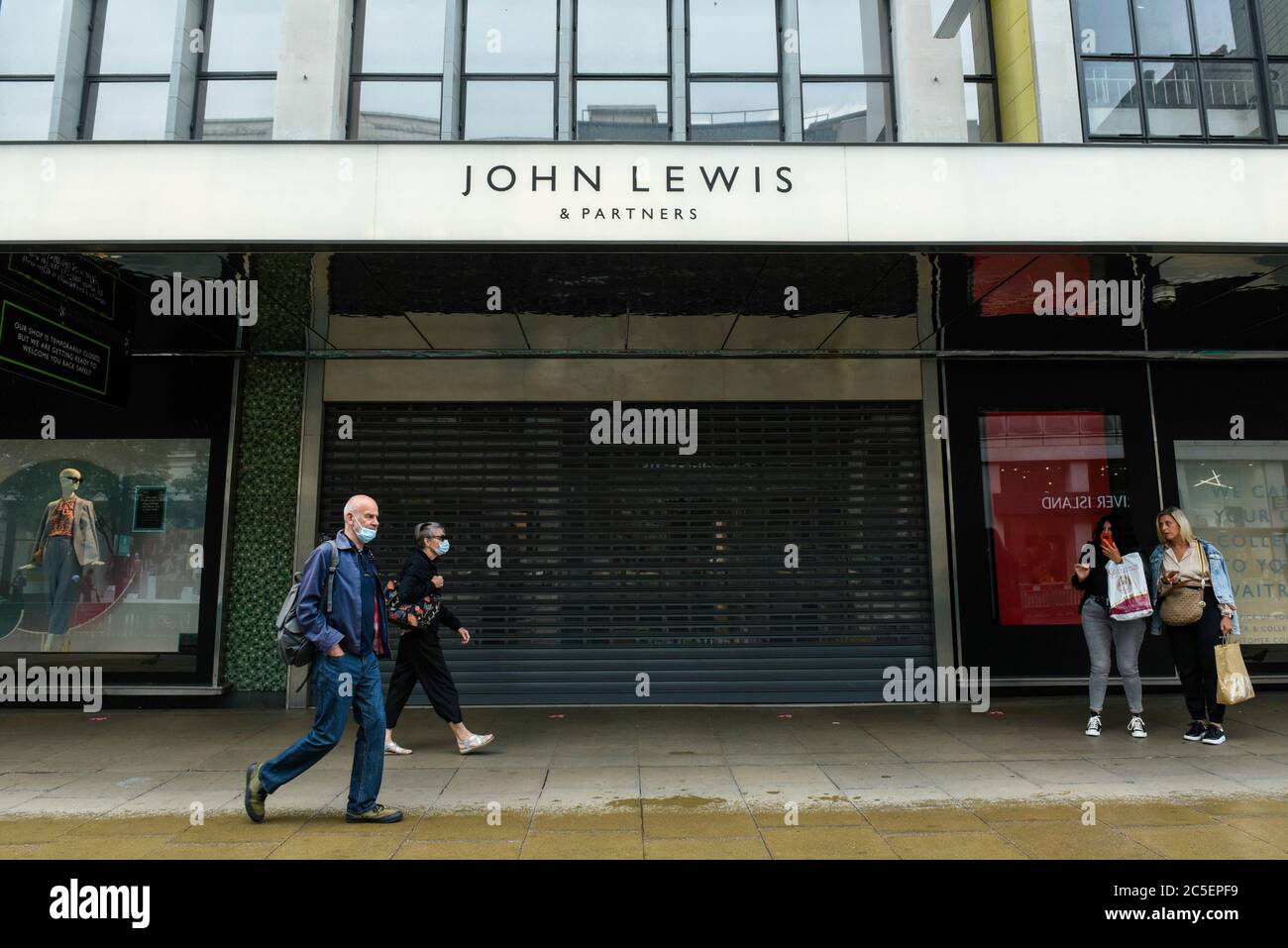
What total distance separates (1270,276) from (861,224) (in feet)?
12.9

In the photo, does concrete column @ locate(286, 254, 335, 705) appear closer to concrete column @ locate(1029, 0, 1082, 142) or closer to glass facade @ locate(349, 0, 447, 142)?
glass facade @ locate(349, 0, 447, 142)

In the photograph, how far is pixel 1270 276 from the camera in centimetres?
676

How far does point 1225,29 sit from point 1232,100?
0.86 metres

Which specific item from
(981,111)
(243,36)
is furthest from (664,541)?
(243,36)

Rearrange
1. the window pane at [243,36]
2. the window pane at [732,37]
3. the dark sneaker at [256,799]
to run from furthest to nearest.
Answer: the window pane at [732,37]
the window pane at [243,36]
the dark sneaker at [256,799]

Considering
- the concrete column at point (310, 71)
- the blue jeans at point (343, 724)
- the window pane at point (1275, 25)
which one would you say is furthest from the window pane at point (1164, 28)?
the blue jeans at point (343, 724)

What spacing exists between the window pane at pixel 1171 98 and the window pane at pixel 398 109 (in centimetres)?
815

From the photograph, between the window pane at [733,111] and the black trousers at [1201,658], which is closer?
the black trousers at [1201,658]

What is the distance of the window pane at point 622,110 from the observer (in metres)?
9.03

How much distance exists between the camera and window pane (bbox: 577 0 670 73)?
9156 mm

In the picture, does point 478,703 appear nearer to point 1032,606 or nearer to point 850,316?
point 850,316

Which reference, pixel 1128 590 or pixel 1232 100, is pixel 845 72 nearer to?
pixel 1232 100

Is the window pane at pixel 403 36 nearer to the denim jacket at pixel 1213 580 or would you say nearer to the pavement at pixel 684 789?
the pavement at pixel 684 789

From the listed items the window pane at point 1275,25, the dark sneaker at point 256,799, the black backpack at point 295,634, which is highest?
the window pane at point 1275,25
